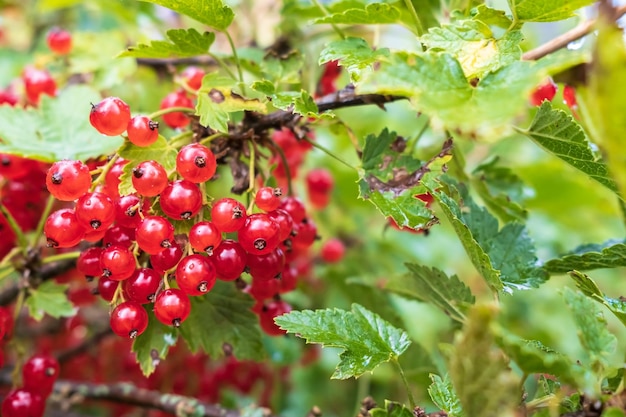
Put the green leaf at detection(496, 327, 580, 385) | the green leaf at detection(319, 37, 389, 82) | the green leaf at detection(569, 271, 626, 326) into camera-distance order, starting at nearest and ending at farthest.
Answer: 1. the green leaf at detection(496, 327, 580, 385)
2. the green leaf at detection(569, 271, 626, 326)
3. the green leaf at detection(319, 37, 389, 82)

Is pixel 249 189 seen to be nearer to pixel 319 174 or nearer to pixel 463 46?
pixel 463 46

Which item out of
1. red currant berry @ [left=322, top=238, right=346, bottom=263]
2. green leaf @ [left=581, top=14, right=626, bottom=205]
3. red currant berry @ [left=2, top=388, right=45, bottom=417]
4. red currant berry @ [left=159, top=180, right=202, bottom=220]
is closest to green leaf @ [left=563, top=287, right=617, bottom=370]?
green leaf @ [left=581, top=14, right=626, bottom=205]

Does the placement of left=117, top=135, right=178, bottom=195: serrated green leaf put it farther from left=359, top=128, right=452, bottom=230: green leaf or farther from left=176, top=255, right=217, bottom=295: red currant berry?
left=359, top=128, right=452, bottom=230: green leaf

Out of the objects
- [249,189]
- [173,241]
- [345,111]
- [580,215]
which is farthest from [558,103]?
[580,215]

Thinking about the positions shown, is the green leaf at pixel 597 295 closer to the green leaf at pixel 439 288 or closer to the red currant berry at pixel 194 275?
the green leaf at pixel 439 288

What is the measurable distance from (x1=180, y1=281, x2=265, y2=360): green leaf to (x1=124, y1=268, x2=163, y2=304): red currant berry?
204 millimetres

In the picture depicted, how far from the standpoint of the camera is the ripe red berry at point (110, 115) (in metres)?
0.82

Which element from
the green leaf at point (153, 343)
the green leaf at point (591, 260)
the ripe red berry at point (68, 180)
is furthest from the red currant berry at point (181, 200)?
the green leaf at point (591, 260)

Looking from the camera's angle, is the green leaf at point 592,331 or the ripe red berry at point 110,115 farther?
the ripe red berry at point 110,115

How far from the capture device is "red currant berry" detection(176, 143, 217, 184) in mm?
791

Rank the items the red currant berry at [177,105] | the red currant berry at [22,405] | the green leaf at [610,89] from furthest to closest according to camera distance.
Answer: the red currant berry at [177,105], the red currant berry at [22,405], the green leaf at [610,89]

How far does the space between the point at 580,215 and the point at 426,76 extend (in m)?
1.60

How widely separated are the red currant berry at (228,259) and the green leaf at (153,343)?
0.17 m

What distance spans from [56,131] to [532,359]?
941mm
